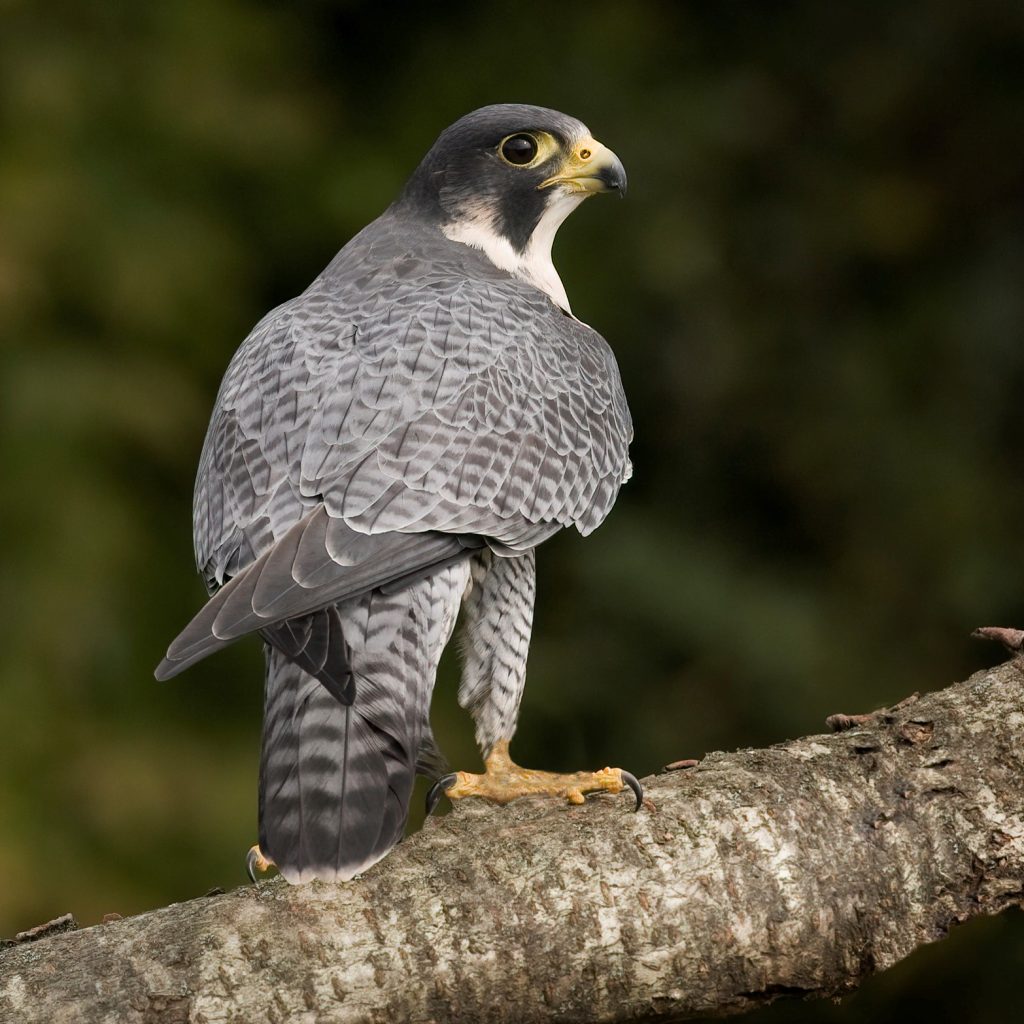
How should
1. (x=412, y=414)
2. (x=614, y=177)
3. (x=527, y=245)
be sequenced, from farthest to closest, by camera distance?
(x=527, y=245) → (x=614, y=177) → (x=412, y=414)

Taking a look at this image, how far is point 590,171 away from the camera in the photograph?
158 inches

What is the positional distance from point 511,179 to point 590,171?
0.23 meters

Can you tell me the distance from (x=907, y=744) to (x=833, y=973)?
0.49 m

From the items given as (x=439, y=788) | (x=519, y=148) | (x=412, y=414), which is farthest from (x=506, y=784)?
(x=519, y=148)

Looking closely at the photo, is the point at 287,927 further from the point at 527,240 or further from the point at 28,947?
the point at 527,240

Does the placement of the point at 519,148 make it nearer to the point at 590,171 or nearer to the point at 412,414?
the point at 590,171

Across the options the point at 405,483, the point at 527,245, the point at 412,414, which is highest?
the point at 527,245

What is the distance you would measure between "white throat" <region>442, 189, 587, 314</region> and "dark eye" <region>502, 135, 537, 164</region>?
0.14m

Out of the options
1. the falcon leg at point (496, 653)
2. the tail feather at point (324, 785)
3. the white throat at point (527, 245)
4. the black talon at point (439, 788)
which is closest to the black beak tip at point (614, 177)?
the white throat at point (527, 245)

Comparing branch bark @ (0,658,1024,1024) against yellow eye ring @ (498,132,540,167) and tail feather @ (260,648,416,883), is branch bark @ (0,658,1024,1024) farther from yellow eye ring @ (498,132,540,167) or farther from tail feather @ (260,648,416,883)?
yellow eye ring @ (498,132,540,167)

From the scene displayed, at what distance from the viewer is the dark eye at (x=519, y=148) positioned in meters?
4.03

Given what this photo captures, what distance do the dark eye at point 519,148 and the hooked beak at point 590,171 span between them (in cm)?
9

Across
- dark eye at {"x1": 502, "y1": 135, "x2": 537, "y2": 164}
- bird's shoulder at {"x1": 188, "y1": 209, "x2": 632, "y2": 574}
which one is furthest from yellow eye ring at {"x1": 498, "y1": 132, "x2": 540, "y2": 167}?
bird's shoulder at {"x1": 188, "y1": 209, "x2": 632, "y2": 574}

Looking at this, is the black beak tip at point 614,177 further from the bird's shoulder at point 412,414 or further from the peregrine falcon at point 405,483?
the bird's shoulder at point 412,414
